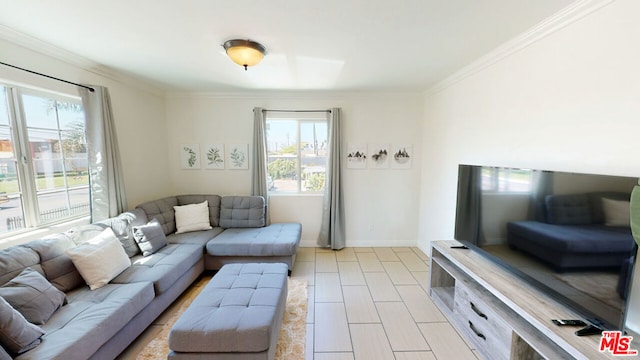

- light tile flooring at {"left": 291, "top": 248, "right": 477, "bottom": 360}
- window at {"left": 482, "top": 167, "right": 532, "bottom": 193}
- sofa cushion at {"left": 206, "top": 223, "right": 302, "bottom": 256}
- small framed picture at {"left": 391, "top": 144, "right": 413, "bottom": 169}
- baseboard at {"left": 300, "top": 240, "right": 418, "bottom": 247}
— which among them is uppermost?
small framed picture at {"left": 391, "top": 144, "right": 413, "bottom": 169}

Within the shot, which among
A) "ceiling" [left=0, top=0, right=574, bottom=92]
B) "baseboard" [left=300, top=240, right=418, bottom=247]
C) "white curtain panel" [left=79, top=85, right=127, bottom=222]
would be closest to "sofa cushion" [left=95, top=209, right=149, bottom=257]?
"white curtain panel" [left=79, top=85, right=127, bottom=222]

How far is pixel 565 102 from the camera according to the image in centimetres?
165

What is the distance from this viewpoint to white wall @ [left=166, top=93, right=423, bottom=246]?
12.2 ft

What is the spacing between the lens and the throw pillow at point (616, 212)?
1.21 metres

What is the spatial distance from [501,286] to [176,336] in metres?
2.16

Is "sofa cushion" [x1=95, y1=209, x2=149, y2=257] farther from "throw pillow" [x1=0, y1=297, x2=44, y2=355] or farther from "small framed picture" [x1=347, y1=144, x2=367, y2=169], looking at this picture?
"small framed picture" [x1=347, y1=144, x2=367, y2=169]

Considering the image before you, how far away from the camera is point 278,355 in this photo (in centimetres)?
185

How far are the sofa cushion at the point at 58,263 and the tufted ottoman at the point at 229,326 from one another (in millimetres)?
1042

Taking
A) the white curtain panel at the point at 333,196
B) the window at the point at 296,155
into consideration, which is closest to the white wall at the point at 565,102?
the white curtain panel at the point at 333,196

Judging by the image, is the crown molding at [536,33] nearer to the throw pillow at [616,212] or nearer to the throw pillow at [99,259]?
the throw pillow at [616,212]

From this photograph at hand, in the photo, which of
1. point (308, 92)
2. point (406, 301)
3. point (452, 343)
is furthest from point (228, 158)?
point (452, 343)

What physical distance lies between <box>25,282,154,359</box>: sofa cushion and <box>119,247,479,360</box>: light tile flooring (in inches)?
16.2

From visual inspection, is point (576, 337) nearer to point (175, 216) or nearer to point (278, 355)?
point (278, 355)

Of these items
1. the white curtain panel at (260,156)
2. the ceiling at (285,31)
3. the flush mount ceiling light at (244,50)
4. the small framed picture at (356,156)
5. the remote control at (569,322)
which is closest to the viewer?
the remote control at (569,322)
